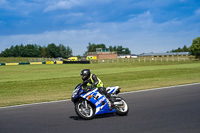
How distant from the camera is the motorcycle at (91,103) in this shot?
8.09 m

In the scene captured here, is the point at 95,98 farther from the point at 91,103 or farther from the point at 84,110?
the point at 84,110

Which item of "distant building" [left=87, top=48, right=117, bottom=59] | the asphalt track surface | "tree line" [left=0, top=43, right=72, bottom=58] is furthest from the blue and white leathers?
"tree line" [left=0, top=43, right=72, bottom=58]

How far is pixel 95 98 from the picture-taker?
8297 millimetres

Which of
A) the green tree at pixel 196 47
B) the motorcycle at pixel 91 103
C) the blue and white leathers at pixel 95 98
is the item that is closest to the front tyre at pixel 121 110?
the motorcycle at pixel 91 103

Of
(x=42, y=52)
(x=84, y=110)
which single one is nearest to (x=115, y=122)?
(x=84, y=110)

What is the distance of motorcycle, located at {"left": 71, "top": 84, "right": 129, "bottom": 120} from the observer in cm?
809

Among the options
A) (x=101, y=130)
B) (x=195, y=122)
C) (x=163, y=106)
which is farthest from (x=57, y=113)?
(x=195, y=122)

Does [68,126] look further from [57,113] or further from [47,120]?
[57,113]

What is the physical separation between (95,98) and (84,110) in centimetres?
53

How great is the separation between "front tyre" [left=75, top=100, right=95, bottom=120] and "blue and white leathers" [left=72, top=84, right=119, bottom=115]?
12cm

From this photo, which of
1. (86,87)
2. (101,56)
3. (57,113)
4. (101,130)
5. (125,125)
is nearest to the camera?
(101,130)

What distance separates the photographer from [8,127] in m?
7.54

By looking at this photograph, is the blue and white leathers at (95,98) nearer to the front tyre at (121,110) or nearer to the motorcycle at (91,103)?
the motorcycle at (91,103)

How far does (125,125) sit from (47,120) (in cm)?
260
